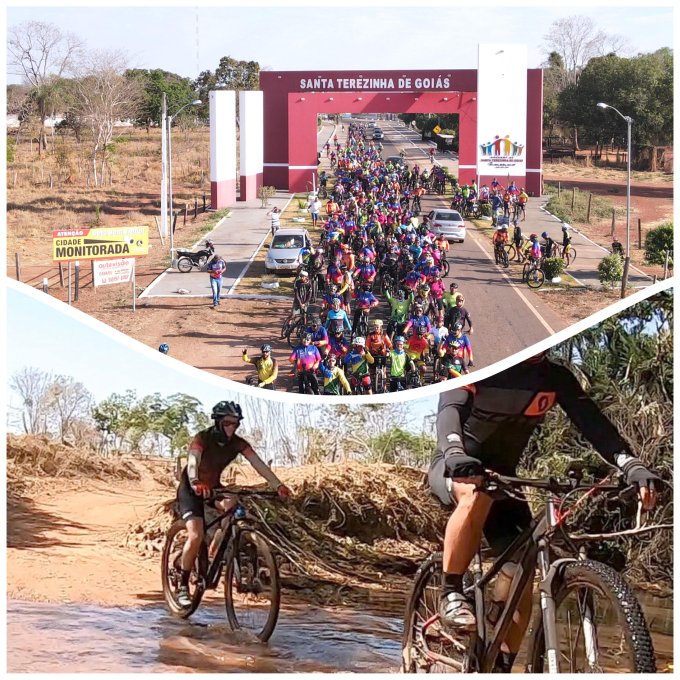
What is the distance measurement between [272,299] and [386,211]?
3.65 metres

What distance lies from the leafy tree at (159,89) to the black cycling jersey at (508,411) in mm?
8253

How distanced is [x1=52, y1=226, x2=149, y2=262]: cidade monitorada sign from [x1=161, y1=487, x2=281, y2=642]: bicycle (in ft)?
14.0

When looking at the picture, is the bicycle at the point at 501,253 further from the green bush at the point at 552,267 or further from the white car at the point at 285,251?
the white car at the point at 285,251

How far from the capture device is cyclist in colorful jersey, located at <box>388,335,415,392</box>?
10430 millimetres

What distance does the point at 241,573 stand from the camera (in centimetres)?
776

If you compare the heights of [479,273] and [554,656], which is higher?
[479,273]

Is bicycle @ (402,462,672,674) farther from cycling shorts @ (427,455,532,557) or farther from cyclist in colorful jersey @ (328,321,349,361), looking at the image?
cyclist in colorful jersey @ (328,321,349,361)

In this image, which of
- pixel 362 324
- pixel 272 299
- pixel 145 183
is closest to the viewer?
pixel 362 324

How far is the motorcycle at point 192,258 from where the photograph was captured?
13.4 metres

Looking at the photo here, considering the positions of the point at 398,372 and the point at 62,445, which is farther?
the point at 398,372

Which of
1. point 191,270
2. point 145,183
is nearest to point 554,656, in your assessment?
point 191,270

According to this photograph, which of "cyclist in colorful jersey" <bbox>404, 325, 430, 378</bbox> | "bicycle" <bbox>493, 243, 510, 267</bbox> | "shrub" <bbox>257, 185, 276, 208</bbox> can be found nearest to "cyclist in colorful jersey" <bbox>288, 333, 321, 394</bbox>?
"cyclist in colorful jersey" <bbox>404, 325, 430, 378</bbox>

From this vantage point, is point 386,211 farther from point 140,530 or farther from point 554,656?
point 554,656

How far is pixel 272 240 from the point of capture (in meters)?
14.3
